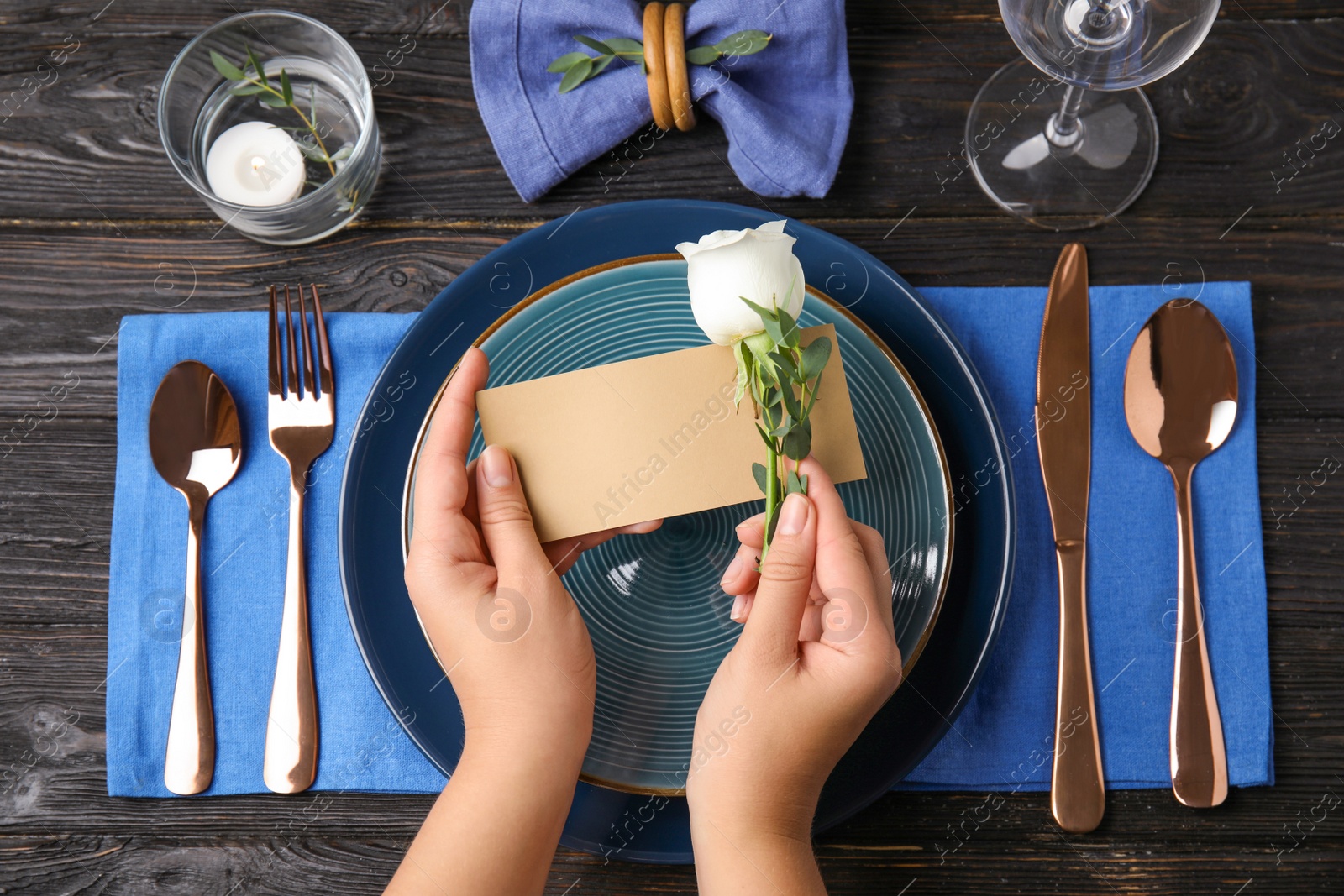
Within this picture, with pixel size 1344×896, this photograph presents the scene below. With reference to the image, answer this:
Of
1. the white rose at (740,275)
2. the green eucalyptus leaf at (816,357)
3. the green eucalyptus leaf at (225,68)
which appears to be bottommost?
the green eucalyptus leaf at (816,357)

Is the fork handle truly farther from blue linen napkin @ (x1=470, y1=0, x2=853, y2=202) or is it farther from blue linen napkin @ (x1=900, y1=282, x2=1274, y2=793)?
blue linen napkin @ (x1=900, y1=282, x2=1274, y2=793)

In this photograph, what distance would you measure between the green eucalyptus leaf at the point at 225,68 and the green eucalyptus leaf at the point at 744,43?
398 mm

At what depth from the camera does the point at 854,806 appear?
0.57 meters

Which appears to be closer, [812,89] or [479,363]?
[479,363]

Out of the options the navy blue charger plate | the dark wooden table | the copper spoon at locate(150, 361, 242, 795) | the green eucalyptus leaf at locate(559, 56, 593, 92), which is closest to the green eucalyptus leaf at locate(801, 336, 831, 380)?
the navy blue charger plate

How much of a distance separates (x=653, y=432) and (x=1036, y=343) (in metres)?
0.35

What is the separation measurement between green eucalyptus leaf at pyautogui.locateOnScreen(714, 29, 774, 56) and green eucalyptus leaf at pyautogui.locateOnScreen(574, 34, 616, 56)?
93mm

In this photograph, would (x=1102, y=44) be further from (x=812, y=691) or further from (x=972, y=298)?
(x=812, y=691)

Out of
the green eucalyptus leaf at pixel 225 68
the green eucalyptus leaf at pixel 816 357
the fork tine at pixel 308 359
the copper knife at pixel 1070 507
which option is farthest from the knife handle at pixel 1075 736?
the green eucalyptus leaf at pixel 225 68

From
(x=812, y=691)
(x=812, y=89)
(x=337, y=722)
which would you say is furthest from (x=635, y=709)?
(x=812, y=89)

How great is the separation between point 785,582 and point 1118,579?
0.33 meters

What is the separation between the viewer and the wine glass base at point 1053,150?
2.32 ft

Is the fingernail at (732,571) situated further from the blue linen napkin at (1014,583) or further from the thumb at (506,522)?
the blue linen napkin at (1014,583)

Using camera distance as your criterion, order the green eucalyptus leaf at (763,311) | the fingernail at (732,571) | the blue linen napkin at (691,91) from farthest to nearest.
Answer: the blue linen napkin at (691,91) → the fingernail at (732,571) → the green eucalyptus leaf at (763,311)
